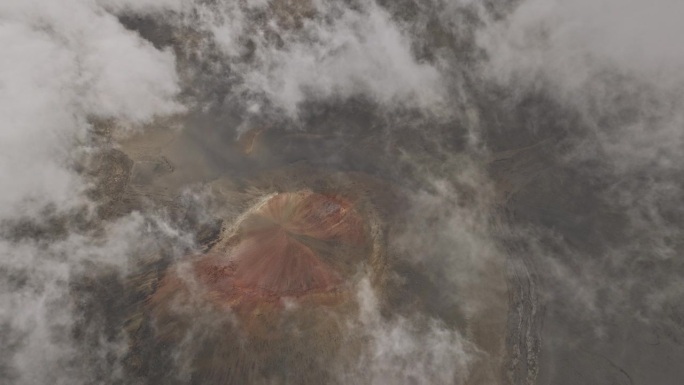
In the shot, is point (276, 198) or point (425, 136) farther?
point (425, 136)

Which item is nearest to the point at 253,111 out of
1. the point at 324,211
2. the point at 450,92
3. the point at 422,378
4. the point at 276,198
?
the point at 276,198

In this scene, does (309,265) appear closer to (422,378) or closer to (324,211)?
(324,211)

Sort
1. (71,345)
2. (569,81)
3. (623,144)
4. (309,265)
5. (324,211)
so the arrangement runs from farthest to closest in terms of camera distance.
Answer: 1. (569,81)
2. (623,144)
3. (324,211)
4. (309,265)
5. (71,345)

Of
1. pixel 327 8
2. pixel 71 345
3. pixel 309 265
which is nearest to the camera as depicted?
pixel 71 345

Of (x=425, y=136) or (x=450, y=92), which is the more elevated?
(x=450, y=92)

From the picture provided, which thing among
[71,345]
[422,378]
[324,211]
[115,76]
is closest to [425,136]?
[324,211]

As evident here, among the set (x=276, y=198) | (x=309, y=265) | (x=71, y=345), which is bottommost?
(x=71, y=345)
